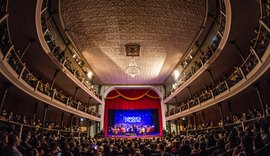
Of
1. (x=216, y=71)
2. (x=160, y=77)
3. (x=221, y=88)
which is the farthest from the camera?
(x=160, y=77)

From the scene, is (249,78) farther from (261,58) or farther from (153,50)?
(153,50)

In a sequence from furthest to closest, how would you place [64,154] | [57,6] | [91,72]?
1. [91,72]
2. [57,6]
3. [64,154]

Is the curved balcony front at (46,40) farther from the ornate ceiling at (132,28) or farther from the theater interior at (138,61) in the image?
the ornate ceiling at (132,28)

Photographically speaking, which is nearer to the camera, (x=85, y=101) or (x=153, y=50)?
(x=153, y=50)

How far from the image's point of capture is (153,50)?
13977 millimetres

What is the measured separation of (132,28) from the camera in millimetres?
11164

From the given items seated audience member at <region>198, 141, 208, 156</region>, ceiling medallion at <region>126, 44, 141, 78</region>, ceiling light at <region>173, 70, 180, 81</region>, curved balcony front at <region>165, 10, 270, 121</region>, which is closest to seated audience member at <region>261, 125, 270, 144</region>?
seated audience member at <region>198, 141, 208, 156</region>

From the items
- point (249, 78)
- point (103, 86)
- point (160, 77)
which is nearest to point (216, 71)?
point (249, 78)

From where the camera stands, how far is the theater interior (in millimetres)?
5914

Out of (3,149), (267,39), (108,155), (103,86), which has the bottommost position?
(108,155)

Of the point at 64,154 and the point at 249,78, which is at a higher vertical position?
the point at 249,78

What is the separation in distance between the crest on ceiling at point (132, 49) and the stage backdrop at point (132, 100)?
941 cm

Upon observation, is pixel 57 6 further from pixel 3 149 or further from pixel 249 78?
pixel 249 78

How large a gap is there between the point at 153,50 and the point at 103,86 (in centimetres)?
1090
